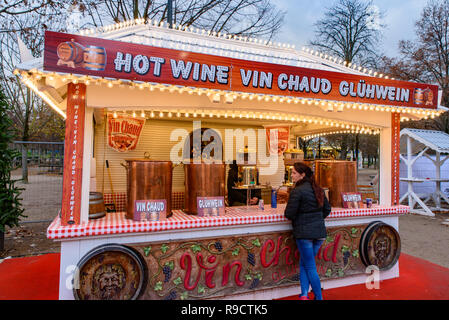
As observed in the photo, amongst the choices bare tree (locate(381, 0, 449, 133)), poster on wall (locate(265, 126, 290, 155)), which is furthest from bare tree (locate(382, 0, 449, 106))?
poster on wall (locate(265, 126, 290, 155))

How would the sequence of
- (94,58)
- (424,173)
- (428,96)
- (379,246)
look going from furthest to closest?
1. (424,173)
2. (428,96)
3. (379,246)
4. (94,58)

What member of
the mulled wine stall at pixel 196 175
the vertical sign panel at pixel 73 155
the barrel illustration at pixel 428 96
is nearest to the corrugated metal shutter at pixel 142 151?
the mulled wine stall at pixel 196 175

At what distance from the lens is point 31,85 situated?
306 centimetres

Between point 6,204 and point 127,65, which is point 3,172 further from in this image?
point 127,65

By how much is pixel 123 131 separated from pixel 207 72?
2.92m

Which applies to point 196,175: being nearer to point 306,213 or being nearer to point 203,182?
point 203,182

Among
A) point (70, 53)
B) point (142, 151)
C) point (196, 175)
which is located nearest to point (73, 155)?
point (70, 53)

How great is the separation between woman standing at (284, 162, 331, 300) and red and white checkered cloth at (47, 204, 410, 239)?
1.60ft

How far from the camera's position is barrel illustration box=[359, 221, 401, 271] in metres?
4.54

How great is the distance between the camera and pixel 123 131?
18.5ft

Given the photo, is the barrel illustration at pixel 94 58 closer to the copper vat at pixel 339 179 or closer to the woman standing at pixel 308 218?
the woman standing at pixel 308 218

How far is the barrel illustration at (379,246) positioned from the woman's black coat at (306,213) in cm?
142

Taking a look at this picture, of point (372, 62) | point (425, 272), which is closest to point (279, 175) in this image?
point (425, 272)

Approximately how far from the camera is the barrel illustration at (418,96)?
467cm
